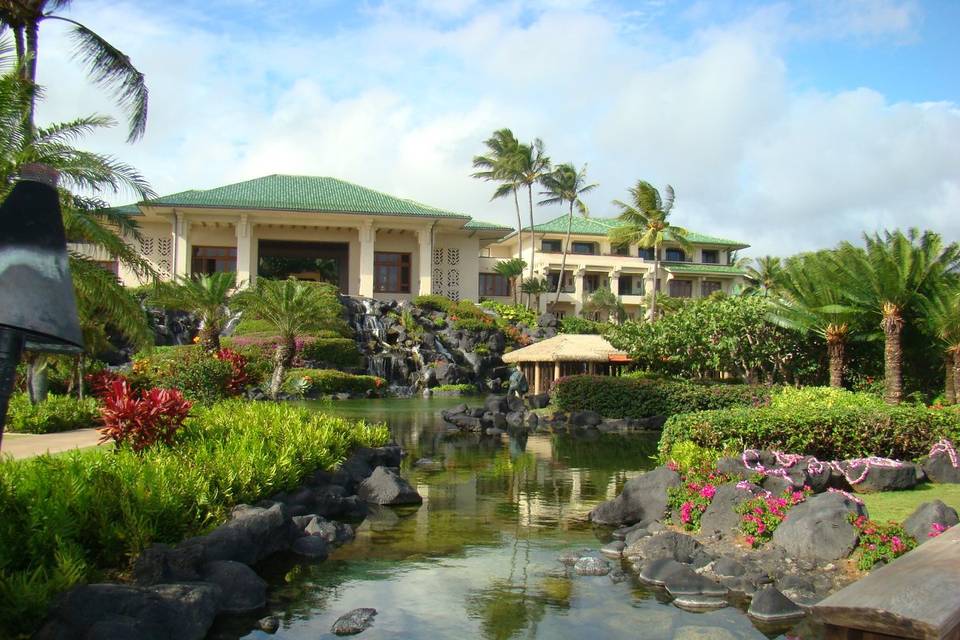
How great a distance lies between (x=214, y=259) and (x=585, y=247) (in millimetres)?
27431

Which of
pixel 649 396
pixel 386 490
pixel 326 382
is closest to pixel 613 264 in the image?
pixel 326 382

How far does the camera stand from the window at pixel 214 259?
48594 millimetres

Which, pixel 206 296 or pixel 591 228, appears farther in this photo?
pixel 591 228

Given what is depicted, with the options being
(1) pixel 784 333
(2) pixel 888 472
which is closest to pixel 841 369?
(1) pixel 784 333

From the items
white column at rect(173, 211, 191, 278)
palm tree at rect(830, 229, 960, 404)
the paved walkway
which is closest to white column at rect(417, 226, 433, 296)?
white column at rect(173, 211, 191, 278)

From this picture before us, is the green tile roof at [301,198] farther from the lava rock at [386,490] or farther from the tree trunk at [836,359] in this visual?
the lava rock at [386,490]

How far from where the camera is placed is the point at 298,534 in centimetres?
982

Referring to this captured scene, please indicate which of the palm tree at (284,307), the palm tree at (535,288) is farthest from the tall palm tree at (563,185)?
the palm tree at (284,307)

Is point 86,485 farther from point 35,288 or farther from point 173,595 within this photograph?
point 35,288

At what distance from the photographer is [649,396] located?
25219 mm

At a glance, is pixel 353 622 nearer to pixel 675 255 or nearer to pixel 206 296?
pixel 206 296

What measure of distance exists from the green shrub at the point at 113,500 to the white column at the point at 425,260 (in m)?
36.3

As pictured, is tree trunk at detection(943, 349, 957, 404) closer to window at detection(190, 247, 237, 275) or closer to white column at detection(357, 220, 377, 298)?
white column at detection(357, 220, 377, 298)

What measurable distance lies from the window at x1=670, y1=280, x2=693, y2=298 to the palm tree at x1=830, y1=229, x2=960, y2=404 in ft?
136
